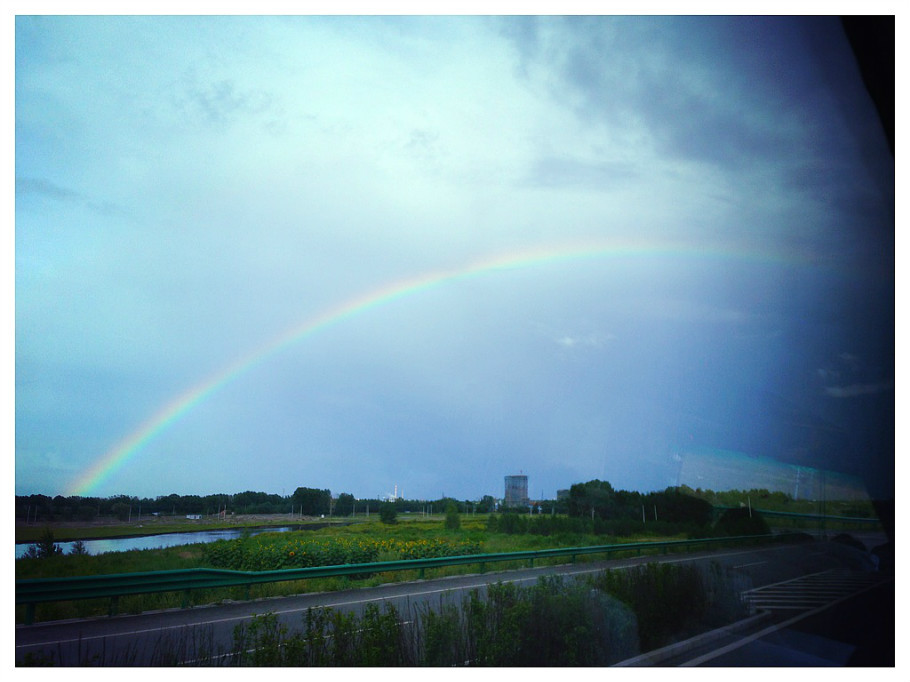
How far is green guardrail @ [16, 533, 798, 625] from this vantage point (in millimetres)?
5672

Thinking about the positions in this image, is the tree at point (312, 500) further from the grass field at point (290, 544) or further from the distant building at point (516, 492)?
the distant building at point (516, 492)

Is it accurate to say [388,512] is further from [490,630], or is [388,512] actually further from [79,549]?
[79,549]

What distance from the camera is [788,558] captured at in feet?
39.4

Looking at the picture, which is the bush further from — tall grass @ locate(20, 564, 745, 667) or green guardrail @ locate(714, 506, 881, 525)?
tall grass @ locate(20, 564, 745, 667)

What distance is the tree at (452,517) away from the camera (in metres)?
9.36

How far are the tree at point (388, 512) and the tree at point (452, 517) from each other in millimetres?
820

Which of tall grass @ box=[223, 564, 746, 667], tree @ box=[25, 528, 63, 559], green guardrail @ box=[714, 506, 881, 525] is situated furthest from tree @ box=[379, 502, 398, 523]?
green guardrail @ box=[714, 506, 881, 525]

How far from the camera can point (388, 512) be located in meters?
9.27

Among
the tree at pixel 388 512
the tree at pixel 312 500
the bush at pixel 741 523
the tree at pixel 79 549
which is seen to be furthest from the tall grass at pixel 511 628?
the bush at pixel 741 523

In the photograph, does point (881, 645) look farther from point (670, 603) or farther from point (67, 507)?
point (67, 507)

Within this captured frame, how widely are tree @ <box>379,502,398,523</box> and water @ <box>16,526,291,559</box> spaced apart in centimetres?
174

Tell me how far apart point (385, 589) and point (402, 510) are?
166 cm

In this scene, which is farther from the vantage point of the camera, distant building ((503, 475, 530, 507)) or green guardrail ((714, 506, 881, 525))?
green guardrail ((714, 506, 881, 525))
